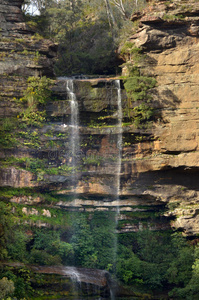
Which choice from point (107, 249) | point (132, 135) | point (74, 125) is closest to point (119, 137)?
point (132, 135)

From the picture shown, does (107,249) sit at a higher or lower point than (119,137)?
lower

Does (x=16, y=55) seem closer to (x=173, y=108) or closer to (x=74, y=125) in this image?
(x=74, y=125)

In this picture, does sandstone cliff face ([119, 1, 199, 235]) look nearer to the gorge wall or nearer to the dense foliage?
the gorge wall

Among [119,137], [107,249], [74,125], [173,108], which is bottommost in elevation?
[107,249]

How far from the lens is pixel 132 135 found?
87.5ft

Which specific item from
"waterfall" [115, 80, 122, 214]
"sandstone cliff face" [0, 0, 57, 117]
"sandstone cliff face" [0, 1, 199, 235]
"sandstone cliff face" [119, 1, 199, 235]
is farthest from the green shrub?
"sandstone cliff face" [0, 0, 57, 117]

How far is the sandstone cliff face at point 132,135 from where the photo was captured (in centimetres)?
2570

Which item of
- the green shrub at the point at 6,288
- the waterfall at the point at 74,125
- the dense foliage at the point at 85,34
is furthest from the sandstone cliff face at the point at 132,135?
the green shrub at the point at 6,288

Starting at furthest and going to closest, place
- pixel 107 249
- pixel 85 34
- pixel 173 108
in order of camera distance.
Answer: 1. pixel 85 34
2. pixel 173 108
3. pixel 107 249

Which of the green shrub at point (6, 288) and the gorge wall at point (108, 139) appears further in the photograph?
the gorge wall at point (108, 139)

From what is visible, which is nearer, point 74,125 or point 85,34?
point 74,125

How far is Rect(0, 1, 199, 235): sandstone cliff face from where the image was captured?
25703 mm

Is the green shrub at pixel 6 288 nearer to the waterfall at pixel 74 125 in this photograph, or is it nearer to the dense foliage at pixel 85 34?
the waterfall at pixel 74 125

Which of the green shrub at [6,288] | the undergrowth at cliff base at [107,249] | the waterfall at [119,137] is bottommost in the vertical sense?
the undergrowth at cliff base at [107,249]
